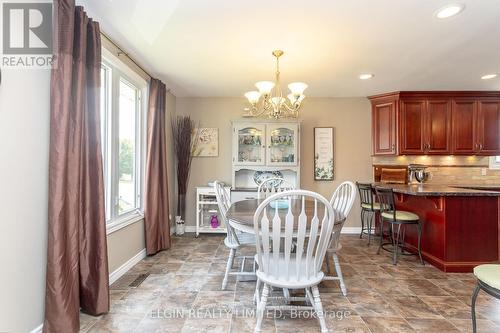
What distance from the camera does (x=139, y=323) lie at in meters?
1.88

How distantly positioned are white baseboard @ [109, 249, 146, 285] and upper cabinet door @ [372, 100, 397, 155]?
3.90 meters

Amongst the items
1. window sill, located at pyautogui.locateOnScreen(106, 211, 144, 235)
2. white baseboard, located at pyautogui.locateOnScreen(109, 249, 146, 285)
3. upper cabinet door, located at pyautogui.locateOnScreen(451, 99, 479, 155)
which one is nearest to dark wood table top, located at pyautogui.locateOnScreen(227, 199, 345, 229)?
window sill, located at pyautogui.locateOnScreen(106, 211, 144, 235)

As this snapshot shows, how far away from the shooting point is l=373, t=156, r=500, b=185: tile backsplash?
14.6ft

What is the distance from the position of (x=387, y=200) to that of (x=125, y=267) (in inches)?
126

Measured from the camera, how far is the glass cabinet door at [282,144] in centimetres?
425

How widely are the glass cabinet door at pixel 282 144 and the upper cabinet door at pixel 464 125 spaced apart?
101 inches

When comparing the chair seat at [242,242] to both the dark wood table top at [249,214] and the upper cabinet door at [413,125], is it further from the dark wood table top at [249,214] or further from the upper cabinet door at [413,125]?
the upper cabinet door at [413,125]

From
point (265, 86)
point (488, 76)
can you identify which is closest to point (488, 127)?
point (488, 76)

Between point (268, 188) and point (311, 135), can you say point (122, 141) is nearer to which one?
point (268, 188)

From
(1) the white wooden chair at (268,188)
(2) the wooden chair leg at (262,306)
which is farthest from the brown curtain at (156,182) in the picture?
(2) the wooden chair leg at (262,306)

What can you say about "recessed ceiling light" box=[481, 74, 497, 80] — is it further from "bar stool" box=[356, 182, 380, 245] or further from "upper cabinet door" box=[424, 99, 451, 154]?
"bar stool" box=[356, 182, 380, 245]

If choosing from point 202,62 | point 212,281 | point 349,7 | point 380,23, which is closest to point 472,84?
point 380,23

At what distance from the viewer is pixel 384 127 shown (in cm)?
435

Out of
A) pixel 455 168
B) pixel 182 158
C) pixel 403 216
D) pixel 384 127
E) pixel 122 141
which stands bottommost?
pixel 403 216
